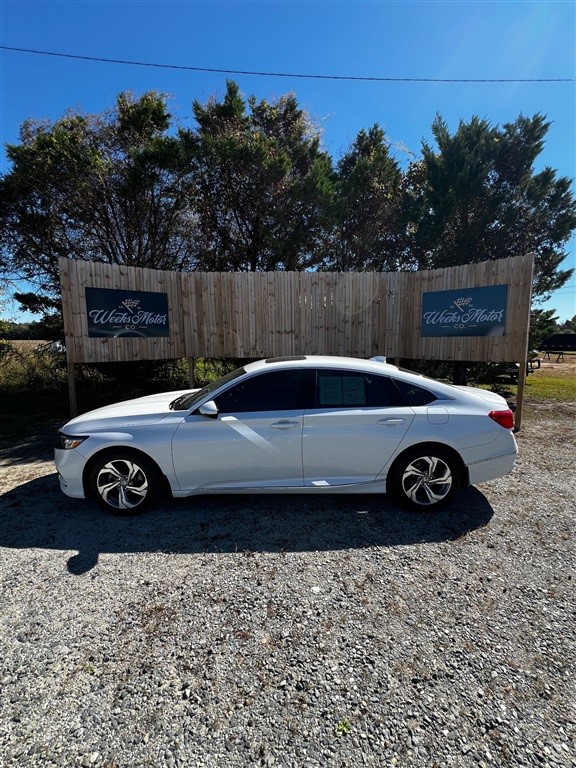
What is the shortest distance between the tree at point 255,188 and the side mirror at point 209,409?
8916mm

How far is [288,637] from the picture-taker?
2.29 meters

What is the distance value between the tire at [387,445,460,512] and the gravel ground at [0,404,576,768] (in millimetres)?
167

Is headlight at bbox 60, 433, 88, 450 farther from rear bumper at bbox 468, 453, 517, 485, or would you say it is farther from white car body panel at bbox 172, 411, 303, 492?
rear bumper at bbox 468, 453, 517, 485

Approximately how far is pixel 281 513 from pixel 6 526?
264 centimetres

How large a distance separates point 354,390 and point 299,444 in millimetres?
778

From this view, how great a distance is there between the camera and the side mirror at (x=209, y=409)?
11.7 ft

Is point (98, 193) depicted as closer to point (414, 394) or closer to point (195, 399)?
point (195, 399)

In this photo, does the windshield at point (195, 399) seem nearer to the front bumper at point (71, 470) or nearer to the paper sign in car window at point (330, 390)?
the paper sign in car window at point (330, 390)

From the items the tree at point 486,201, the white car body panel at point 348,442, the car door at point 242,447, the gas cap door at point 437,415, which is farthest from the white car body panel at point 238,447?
the tree at point 486,201

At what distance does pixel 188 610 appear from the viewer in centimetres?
253

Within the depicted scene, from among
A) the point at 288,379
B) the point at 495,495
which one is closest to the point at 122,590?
the point at 288,379

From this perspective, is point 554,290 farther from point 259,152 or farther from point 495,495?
point 495,495

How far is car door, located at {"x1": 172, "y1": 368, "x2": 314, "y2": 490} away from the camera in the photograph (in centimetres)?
361

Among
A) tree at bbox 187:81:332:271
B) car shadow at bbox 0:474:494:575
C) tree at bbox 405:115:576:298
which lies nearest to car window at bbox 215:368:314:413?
car shadow at bbox 0:474:494:575
